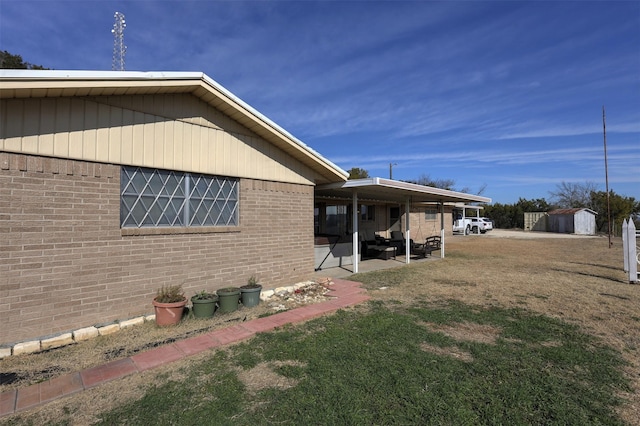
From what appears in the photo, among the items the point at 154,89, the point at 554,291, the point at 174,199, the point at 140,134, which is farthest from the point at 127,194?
the point at 554,291

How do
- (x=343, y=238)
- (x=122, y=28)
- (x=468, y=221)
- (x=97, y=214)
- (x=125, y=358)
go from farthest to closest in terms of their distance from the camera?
(x=468, y=221)
(x=343, y=238)
(x=122, y=28)
(x=97, y=214)
(x=125, y=358)

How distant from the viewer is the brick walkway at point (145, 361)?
3.28m

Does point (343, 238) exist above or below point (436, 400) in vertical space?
above

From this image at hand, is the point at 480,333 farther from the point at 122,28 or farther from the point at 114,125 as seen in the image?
the point at 122,28

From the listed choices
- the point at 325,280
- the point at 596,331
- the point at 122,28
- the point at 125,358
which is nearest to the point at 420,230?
the point at 325,280

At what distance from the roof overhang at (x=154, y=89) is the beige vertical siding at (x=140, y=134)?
14cm

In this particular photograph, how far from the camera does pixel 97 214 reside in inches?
199

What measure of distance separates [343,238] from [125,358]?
8682 millimetres

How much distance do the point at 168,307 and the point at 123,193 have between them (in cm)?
192

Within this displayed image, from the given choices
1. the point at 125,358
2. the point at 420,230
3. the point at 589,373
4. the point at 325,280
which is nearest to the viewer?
the point at 589,373

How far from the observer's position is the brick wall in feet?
14.3

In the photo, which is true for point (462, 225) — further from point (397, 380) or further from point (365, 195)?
point (397, 380)

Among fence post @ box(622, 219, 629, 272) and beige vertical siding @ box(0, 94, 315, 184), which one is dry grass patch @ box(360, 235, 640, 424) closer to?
fence post @ box(622, 219, 629, 272)

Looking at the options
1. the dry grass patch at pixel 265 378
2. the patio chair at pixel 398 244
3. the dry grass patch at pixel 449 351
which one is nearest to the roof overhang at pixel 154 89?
the dry grass patch at pixel 265 378
